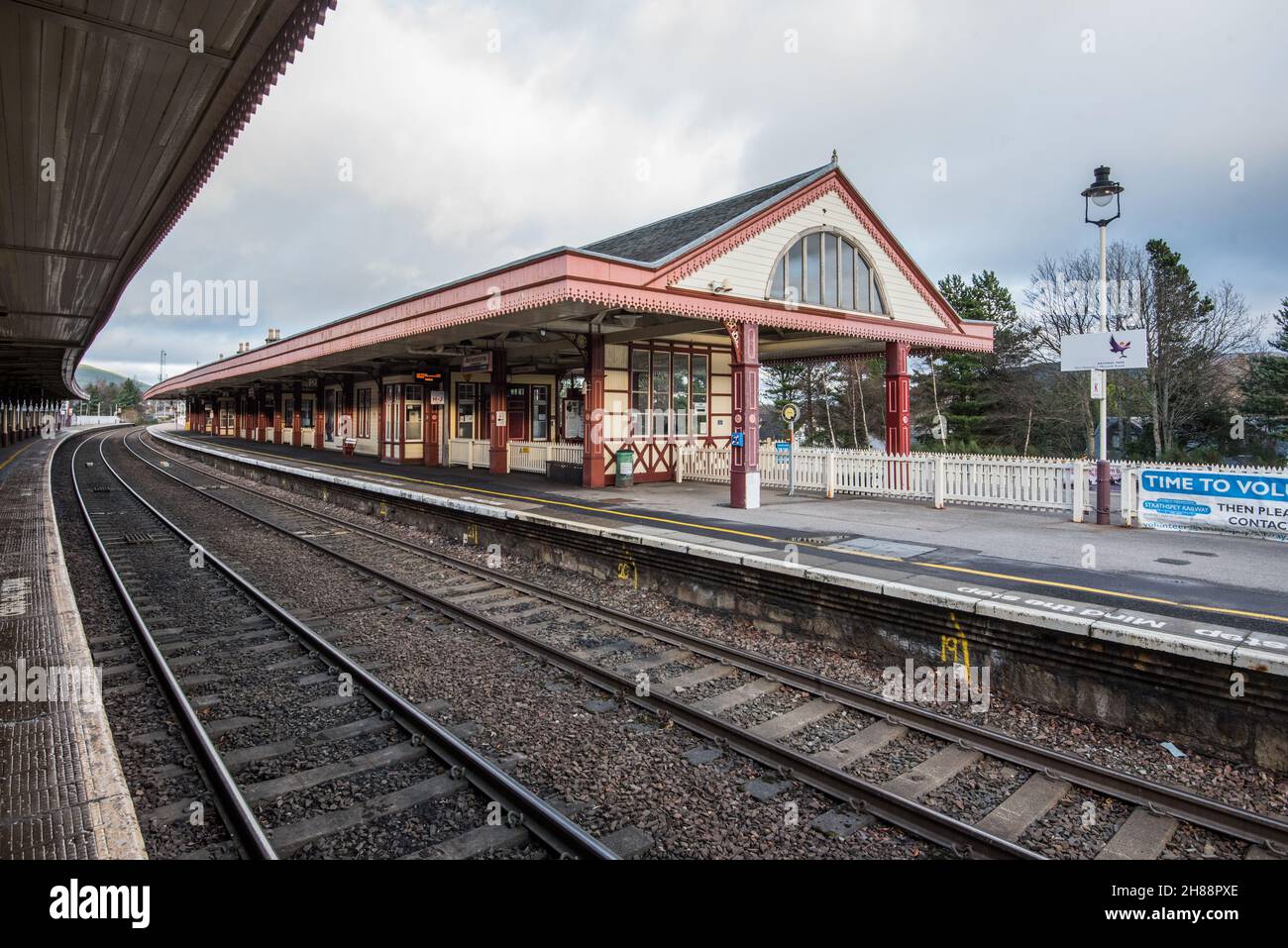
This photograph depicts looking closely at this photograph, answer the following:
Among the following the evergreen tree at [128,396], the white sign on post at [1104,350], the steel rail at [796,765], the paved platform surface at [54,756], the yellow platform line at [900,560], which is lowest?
the steel rail at [796,765]

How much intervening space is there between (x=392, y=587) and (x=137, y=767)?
5264 mm


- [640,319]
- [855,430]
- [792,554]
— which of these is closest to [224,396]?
[855,430]

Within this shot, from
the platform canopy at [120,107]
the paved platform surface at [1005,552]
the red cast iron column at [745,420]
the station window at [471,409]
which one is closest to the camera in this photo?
the platform canopy at [120,107]

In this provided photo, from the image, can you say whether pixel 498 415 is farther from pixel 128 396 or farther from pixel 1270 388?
pixel 128 396

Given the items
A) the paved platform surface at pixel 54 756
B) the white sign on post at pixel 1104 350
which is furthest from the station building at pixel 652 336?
the paved platform surface at pixel 54 756

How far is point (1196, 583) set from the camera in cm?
760

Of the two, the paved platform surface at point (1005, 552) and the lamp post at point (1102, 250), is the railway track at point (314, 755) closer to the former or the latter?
the paved platform surface at point (1005, 552)

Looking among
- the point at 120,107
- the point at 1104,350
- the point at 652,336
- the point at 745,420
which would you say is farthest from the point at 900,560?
the point at 652,336

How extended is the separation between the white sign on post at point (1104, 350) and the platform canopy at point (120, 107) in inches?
453

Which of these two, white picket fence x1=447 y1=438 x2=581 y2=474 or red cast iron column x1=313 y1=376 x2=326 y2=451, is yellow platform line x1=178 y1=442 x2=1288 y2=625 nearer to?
white picket fence x1=447 y1=438 x2=581 y2=474

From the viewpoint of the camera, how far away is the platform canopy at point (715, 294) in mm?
13555

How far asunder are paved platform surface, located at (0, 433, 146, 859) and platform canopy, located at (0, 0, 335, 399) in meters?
4.76

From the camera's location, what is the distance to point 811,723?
5.87 m

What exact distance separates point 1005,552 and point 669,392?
12471 mm
